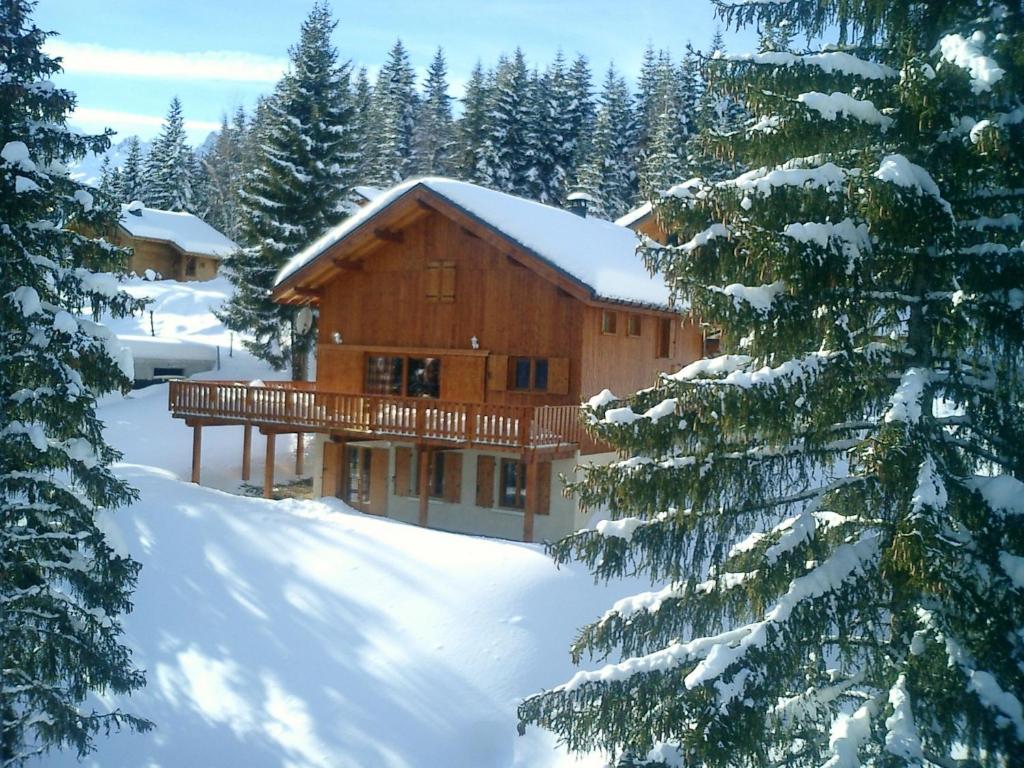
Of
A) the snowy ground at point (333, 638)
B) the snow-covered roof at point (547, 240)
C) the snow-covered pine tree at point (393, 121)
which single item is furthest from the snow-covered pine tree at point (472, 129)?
the snowy ground at point (333, 638)

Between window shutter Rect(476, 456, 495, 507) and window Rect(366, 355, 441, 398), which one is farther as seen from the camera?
window Rect(366, 355, 441, 398)

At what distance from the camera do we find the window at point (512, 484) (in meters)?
20.9

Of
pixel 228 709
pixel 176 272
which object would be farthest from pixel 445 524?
pixel 176 272

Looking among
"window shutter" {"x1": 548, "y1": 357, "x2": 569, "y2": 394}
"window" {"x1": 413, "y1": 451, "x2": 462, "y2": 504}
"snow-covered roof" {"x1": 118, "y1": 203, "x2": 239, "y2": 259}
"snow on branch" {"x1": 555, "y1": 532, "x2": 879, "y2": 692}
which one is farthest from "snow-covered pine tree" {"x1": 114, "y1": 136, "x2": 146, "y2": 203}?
"snow on branch" {"x1": 555, "y1": 532, "x2": 879, "y2": 692}

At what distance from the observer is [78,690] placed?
33.6 feet

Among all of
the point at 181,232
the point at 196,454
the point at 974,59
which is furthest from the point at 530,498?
the point at 181,232

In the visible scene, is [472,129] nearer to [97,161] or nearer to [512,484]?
[97,161]

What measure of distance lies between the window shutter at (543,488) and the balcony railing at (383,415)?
132cm

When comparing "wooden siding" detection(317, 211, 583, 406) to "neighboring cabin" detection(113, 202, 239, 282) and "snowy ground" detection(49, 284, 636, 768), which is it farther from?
"neighboring cabin" detection(113, 202, 239, 282)

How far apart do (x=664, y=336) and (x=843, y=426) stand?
59.6 ft

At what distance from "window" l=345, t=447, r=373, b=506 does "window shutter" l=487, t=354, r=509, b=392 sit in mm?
4045

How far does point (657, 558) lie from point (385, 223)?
16.3 m

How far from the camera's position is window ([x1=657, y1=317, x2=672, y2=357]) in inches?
952

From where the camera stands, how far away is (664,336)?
24.4 m
